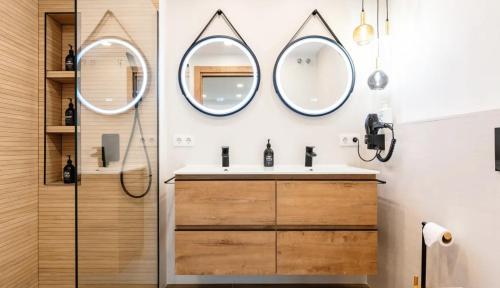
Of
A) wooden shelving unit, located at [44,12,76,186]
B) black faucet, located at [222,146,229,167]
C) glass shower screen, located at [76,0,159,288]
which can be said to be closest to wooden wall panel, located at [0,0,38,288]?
wooden shelving unit, located at [44,12,76,186]

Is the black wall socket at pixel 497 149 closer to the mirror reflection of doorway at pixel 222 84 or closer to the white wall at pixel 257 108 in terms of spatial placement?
the white wall at pixel 257 108

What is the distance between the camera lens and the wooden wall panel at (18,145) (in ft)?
5.53

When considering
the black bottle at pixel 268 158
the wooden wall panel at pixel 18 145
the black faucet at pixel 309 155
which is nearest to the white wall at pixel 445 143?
the black faucet at pixel 309 155

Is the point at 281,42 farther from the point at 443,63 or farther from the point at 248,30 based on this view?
the point at 443,63

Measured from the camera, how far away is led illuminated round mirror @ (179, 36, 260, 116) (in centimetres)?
198

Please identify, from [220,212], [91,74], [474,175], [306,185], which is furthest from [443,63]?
[91,74]

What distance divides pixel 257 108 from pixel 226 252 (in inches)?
42.5

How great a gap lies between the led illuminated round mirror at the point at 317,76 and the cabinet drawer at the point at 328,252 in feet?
3.05

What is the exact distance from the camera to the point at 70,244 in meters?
1.94

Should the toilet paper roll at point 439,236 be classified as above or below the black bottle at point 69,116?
below

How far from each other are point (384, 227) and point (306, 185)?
2.43 feet

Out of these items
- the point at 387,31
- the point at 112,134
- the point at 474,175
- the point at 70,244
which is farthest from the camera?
the point at 70,244

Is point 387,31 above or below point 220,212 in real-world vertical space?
above

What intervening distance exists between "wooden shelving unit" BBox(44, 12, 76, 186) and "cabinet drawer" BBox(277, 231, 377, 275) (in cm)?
181
